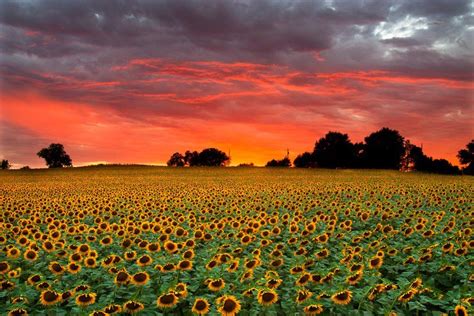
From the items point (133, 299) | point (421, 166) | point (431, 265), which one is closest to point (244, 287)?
point (133, 299)

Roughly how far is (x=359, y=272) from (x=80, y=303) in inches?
160

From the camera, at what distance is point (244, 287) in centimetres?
665

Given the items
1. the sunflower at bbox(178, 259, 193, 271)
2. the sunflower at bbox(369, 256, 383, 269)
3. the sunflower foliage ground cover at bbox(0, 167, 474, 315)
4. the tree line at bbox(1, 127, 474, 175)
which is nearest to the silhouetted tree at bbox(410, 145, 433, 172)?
the tree line at bbox(1, 127, 474, 175)

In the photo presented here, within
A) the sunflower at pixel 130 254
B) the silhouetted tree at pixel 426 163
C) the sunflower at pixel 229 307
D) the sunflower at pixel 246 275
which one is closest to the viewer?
the sunflower at pixel 229 307

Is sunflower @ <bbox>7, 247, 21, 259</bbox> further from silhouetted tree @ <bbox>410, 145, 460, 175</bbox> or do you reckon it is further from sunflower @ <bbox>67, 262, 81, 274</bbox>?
silhouetted tree @ <bbox>410, 145, 460, 175</bbox>

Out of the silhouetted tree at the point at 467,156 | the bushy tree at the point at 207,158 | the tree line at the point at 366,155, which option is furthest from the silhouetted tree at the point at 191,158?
the silhouetted tree at the point at 467,156

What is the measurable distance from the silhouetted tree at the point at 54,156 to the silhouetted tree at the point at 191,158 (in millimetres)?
31879

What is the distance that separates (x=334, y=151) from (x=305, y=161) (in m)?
10.8

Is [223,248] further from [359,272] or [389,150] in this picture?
[389,150]

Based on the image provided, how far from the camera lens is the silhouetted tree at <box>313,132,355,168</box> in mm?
97500

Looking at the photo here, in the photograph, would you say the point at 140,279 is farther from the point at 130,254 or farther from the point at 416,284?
the point at 416,284

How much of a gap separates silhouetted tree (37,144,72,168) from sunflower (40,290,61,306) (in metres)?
106

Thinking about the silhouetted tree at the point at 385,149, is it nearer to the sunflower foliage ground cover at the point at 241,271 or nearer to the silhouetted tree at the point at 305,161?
the silhouetted tree at the point at 305,161

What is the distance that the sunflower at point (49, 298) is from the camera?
582 centimetres
